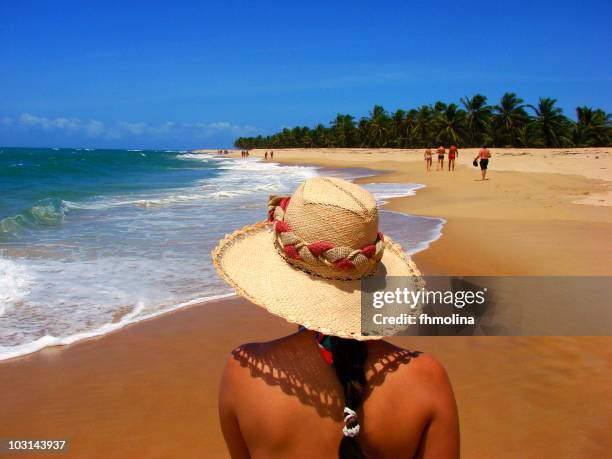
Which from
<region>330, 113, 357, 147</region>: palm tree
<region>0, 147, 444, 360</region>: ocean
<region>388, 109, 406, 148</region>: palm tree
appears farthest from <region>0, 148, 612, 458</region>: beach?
<region>330, 113, 357, 147</region>: palm tree

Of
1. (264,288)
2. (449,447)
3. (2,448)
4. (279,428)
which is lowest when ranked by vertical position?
(2,448)

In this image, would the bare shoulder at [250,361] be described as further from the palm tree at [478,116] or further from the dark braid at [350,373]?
the palm tree at [478,116]

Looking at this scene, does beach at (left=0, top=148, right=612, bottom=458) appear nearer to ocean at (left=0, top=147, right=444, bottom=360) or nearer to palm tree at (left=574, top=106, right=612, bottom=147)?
ocean at (left=0, top=147, right=444, bottom=360)

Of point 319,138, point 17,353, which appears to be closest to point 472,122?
point 319,138

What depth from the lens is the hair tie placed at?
122 cm

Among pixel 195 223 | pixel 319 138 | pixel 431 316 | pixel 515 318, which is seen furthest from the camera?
pixel 319 138

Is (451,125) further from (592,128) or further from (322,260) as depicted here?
(322,260)

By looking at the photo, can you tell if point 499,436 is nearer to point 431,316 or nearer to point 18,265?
point 431,316

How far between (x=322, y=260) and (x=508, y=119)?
58.6m

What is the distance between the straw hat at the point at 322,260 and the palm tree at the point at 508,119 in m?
58.2

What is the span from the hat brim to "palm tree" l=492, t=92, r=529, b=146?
58.1 m

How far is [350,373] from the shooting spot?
4.16 feet

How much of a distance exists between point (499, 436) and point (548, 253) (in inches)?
178

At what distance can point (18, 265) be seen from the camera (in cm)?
712
